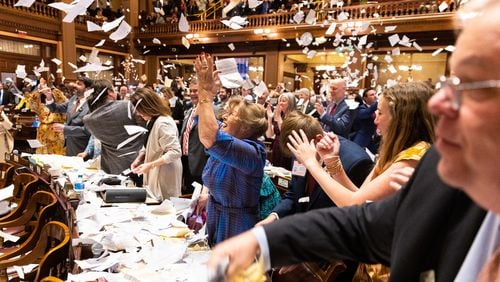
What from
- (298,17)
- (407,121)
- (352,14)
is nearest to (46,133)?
(407,121)

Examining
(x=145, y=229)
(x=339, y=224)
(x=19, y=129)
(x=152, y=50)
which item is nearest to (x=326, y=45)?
(x=152, y=50)

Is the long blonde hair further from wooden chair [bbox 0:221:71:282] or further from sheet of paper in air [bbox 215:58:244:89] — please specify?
wooden chair [bbox 0:221:71:282]

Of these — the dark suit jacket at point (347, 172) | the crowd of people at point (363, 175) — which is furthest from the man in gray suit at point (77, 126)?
the dark suit jacket at point (347, 172)

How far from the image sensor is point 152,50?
53.2ft

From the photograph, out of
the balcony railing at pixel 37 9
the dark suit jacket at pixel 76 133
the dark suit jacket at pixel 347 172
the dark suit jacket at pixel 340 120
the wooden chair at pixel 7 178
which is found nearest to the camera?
the dark suit jacket at pixel 347 172

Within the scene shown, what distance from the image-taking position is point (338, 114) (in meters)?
4.75

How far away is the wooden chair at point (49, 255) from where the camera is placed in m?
1.66

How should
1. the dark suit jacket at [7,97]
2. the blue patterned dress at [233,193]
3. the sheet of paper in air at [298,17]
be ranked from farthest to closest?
the sheet of paper in air at [298,17] < the dark suit jacket at [7,97] < the blue patterned dress at [233,193]

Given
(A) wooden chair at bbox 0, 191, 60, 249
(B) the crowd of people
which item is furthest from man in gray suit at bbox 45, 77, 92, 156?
(A) wooden chair at bbox 0, 191, 60, 249

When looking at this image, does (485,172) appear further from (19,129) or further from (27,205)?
(19,129)

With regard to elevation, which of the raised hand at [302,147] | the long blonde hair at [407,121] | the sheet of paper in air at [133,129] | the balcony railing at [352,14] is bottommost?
the sheet of paper in air at [133,129]

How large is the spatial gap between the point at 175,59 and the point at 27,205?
14098 mm

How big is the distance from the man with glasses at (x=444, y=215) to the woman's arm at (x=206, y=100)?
1.00m

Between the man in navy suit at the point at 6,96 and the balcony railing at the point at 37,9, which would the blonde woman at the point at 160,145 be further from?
the balcony railing at the point at 37,9
